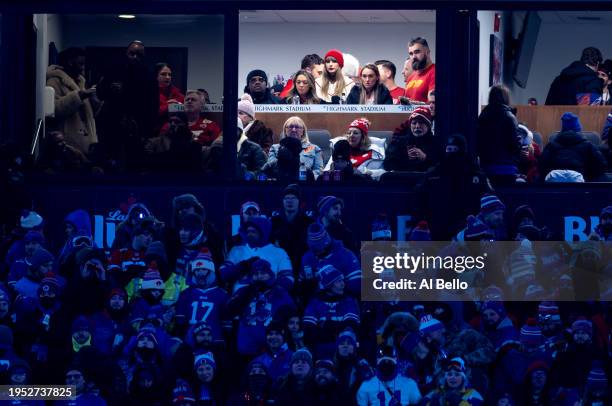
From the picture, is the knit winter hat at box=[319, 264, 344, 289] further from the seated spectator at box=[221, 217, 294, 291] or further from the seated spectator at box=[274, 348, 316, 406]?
the seated spectator at box=[274, 348, 316, 406]

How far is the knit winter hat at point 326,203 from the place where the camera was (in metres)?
14.1

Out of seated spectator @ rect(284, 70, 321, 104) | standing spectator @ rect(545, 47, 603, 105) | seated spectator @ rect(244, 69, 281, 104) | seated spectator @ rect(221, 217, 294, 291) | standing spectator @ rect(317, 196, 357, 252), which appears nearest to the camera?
seated spectator @ rect(221, 217, 294, 291)

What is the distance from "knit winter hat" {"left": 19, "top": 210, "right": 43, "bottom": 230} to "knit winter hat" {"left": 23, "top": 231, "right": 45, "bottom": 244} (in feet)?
0.58

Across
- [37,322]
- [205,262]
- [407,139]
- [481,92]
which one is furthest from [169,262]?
[481,92]

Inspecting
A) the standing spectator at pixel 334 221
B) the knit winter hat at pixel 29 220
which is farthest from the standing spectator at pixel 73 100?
the standing spectator at pixel 334 221

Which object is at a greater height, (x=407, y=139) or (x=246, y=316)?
(x=407, y=139)

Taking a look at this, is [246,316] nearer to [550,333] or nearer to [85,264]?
[85,264]

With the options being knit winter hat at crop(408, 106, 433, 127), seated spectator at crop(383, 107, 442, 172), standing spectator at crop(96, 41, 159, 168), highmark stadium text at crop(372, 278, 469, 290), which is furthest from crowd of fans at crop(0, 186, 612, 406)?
standing spectator at crop(96, 41, 159, 168)

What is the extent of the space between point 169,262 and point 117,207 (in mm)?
1464

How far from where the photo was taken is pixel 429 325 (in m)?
13.4

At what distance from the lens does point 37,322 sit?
13719 mm

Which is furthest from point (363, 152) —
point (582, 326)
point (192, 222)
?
point (582, 326)

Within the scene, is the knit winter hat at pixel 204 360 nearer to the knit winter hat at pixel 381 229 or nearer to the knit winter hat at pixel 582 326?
the knit winter hat at pixel 381 229

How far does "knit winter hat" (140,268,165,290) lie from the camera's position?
44.7 ft
